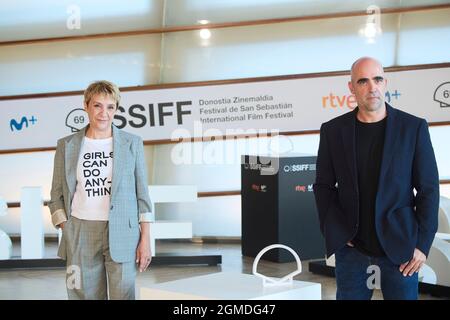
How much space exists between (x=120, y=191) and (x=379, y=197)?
1.11 meters

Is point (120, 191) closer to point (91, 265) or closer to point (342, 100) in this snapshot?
point (91, 265)

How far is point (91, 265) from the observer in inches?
129

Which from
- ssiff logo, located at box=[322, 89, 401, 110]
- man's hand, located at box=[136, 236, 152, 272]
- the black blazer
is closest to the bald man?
the black blazer

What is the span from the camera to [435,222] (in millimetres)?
2848

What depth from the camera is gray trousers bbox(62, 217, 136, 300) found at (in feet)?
10.7

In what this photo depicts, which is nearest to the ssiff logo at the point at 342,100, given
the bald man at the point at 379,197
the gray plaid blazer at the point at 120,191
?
the gray plaid blazer at the point at 120,191

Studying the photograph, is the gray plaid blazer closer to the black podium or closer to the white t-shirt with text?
the white t-shirt with text

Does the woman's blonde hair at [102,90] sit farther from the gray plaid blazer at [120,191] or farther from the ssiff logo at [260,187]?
the ssiff logo at [260,187]

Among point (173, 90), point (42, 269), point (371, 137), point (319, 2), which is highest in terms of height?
point (319, 2)

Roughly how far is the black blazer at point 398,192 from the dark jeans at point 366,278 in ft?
0.18

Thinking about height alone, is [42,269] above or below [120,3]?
below

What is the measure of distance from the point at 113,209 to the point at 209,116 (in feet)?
17.5

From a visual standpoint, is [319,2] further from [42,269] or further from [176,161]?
[42,269]

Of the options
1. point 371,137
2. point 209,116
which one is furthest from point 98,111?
point 209,116
